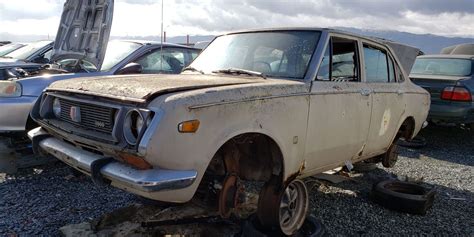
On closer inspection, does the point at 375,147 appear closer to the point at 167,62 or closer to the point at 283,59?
the point at 283,59

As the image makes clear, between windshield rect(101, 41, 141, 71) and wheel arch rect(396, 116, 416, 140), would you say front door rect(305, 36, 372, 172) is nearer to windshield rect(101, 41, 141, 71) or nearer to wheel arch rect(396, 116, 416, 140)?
wheel arch rect(396, 116, 416, 140)

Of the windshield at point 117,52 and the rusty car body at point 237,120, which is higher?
the windshield at point 117,52

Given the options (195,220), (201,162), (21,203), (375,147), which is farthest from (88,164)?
(375,147)

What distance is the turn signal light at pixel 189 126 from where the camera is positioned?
2339 millimetres

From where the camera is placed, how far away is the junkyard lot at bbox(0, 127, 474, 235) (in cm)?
354

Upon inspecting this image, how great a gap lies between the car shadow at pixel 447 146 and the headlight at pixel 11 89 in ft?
18.9

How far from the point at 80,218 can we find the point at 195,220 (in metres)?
1.08

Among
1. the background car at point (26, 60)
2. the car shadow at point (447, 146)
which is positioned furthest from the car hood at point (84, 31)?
the car shadow at point (447, 146)

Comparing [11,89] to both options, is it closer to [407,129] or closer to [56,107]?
[56,107]

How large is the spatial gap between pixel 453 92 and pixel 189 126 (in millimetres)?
6004

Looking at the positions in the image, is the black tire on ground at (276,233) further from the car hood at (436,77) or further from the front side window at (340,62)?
the car hood at (436,77)

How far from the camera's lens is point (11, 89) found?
462 cm

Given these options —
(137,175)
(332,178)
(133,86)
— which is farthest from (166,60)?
(137,175)

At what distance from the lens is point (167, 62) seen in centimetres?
619
